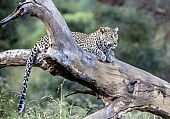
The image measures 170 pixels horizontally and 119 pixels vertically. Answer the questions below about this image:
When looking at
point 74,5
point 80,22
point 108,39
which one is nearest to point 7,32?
point 80,22

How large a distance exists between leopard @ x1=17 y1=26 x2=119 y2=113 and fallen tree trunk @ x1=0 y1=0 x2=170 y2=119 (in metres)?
0.06

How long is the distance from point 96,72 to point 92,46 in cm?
36

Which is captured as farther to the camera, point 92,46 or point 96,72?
point 92,46

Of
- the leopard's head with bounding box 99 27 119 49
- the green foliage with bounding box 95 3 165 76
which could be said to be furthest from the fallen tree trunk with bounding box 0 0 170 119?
the green foliage with bounding box 95 3 165 76

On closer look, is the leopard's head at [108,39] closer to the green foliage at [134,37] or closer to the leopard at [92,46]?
the leopard at [92,46]

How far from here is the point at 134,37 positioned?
12.0m

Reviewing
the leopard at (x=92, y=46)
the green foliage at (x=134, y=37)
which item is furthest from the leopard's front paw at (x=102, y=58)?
the green foliage at (x=134, y=37)

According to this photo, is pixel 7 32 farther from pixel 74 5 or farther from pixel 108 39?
pixel 108 39

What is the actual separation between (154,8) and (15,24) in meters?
4.72

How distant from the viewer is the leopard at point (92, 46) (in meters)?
5.33

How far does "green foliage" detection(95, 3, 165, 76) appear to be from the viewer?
11727mm

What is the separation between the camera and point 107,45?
5.61 m

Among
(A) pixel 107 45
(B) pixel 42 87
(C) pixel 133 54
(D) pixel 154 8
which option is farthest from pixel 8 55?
(D) pixel 154 8

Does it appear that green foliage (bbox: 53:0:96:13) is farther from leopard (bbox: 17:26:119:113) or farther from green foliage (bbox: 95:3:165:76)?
leopard (bbox: 17:26:119:113)
